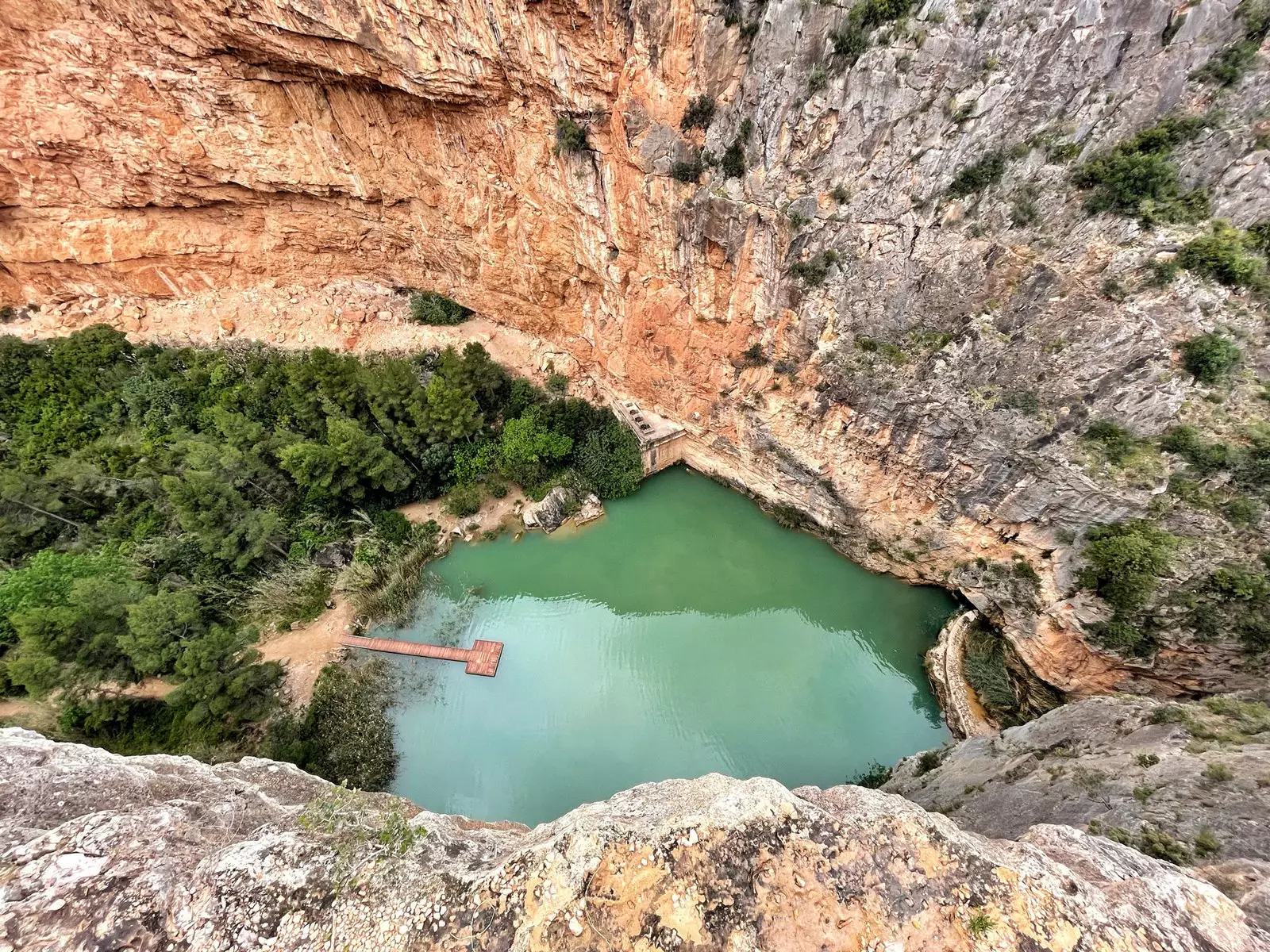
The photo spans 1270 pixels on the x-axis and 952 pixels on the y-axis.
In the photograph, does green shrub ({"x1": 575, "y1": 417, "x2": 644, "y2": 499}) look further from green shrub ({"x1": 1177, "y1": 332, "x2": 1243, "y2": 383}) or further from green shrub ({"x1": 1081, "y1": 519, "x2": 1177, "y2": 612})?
green shrub ({"x1": 1177, "y1": 332, "x2": 1243, "y2": 383})

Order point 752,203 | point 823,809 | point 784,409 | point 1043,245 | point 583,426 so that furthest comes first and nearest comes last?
1. point 583,426
2. point 784,409
3. point 752,203
4. point 1043,245
5. point 823,809

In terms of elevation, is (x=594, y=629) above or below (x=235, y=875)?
below

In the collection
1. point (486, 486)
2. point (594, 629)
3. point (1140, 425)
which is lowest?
point (594, 629)

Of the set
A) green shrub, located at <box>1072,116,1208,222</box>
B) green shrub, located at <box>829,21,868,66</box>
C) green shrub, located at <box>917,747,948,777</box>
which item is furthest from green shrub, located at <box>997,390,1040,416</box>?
green shrub, located at <box>829,21,868,66</box>

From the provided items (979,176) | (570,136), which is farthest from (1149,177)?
(570,136)

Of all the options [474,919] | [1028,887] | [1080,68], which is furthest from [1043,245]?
[474,919]

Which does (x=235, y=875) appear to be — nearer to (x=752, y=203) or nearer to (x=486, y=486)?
(x=486, y=486)
